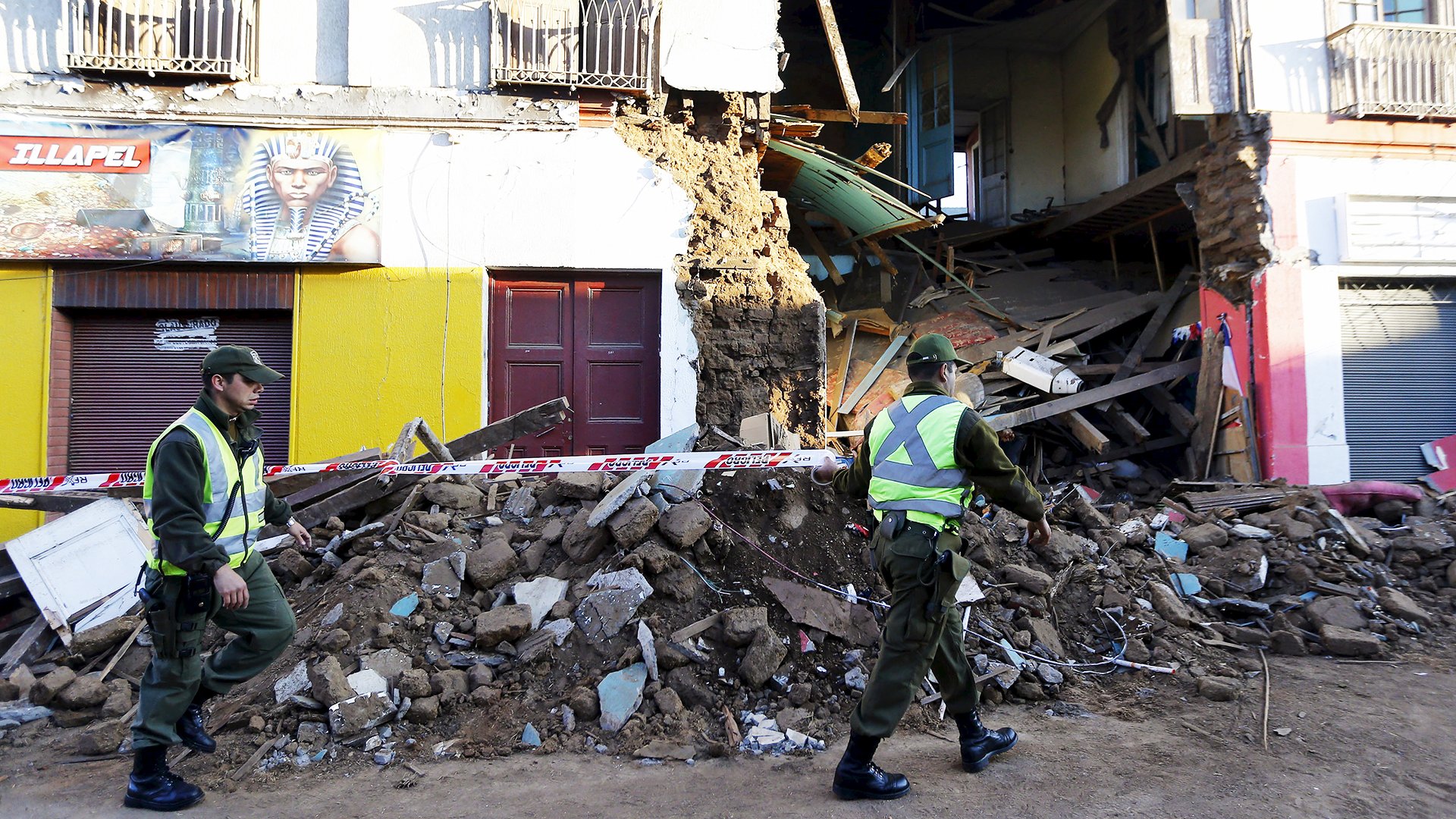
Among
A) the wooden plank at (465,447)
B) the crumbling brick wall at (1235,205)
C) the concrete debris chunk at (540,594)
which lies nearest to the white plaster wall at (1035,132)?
the crumbling brick wall at (1235,205)

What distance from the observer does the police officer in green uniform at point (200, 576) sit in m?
3.23

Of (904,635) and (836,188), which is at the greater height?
(836,188)

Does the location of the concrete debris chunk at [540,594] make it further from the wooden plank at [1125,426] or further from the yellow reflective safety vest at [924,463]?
the wooden plank at [1125,426]

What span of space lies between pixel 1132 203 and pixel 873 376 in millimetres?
4995

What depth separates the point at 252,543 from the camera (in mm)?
3576

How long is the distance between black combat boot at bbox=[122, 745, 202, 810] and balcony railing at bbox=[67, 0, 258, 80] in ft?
23.2

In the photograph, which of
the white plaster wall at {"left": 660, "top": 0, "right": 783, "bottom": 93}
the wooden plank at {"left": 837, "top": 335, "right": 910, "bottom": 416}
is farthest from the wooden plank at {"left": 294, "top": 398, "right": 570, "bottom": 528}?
the wooden plank at {"left": 837, "top": 335, "right": 910, "bottom": 416}

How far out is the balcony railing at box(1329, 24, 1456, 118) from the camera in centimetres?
935

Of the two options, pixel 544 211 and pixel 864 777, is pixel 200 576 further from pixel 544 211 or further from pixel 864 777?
pixel 544 211

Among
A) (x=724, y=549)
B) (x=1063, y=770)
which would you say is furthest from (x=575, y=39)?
(x=1063, y=770)

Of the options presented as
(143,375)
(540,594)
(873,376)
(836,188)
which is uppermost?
(836,188)

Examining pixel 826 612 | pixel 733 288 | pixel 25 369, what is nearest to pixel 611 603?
pixel 826 612

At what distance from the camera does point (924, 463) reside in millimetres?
3367

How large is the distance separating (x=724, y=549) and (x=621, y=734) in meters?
1.28
